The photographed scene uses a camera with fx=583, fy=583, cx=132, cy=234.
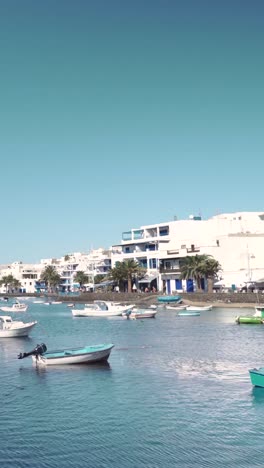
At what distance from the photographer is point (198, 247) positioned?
12775cm

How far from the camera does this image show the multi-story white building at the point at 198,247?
4761 inches

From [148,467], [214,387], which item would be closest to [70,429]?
[148,467]

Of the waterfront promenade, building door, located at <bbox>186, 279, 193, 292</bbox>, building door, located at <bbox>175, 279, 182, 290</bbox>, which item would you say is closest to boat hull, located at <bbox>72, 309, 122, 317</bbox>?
the waterfront promenade

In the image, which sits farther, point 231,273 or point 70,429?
point 231,273

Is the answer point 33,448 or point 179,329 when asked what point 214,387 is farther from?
point 179,329

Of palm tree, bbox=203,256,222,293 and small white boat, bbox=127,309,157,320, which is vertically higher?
palm tree, bbox=203,256,222,293

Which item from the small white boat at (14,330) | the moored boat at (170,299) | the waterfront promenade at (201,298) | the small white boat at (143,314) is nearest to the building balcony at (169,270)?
the waterfront promenade at (201,298)

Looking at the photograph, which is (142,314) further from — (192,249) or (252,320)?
(192,249)

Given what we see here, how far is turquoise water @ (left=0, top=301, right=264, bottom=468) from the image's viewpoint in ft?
74.1

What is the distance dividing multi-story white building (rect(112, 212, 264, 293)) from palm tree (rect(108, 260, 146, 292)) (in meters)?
2.34

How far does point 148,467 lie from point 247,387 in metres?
14.2

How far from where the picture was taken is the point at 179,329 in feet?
241

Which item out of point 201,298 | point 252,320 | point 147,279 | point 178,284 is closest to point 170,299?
point 201,298

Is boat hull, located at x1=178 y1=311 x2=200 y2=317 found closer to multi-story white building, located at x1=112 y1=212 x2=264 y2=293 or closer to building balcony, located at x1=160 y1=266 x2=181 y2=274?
multi-story white building, located at x1=112 y1=212 x2=264 y2=293
